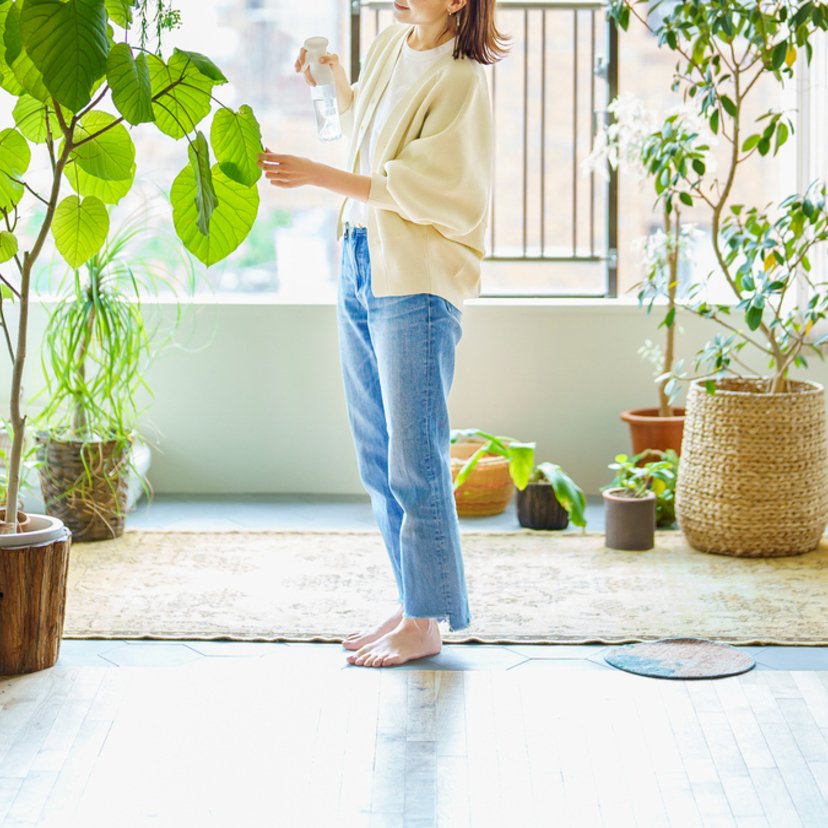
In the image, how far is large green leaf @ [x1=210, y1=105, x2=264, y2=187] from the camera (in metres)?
1.61

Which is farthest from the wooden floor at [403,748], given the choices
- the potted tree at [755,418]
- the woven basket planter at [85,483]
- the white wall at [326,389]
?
the white wall at [326,389]

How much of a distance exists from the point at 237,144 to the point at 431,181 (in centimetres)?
31

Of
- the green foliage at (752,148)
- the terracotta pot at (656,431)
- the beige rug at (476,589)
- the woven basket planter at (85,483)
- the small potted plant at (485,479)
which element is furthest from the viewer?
the terracotta pot at (656,431)

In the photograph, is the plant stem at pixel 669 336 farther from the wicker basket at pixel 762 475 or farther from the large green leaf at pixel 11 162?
the large green leaf at pixel 11 162

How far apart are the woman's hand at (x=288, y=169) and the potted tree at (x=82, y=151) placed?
0.10ft

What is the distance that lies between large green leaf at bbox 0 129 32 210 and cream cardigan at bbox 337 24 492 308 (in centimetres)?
59

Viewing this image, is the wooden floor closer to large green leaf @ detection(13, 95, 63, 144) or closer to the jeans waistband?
the jeans waistband

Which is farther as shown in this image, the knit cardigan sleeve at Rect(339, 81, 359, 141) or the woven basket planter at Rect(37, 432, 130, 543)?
the woven basket planter at Rect(37, 432, 130, 543)

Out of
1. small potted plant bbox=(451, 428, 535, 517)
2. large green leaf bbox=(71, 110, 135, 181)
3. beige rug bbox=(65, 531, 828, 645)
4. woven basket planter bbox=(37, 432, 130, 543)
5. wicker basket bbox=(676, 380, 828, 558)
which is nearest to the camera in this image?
large green leaf bbox=(71, 110, 135, 181)

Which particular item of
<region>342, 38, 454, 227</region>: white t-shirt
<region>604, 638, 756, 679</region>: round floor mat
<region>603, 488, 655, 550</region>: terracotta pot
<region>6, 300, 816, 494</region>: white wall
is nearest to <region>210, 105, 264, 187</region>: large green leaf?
<region>342, 38, 454, 227</region>: white t-shirt

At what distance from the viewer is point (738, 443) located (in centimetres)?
264

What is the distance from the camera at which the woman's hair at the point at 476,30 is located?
→ 5.57ft

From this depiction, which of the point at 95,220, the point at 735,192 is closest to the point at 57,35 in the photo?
the point at 95,220

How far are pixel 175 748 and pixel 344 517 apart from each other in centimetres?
156
